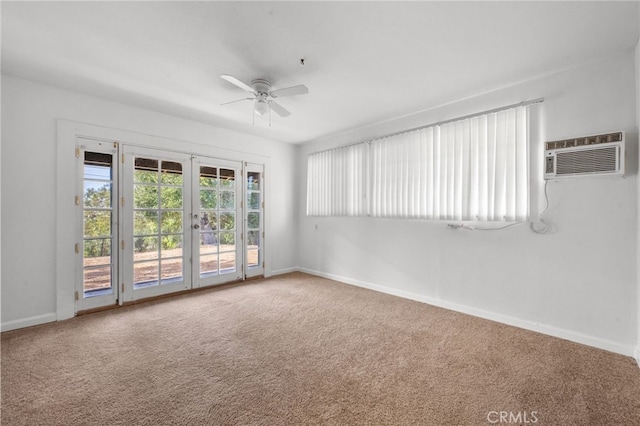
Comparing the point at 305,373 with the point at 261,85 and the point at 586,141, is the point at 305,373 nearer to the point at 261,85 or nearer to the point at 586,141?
the point at 261,85

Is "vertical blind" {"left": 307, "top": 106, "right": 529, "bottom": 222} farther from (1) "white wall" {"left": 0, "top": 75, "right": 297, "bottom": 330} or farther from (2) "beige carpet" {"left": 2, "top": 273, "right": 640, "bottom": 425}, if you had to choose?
(1) "white wall" {"left": 0, "top": 75, "right": 297, "bottom": 330}

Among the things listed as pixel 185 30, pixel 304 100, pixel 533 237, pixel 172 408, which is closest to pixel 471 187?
pixel 533 237

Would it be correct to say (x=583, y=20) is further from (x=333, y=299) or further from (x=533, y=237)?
(x=333, y=299)

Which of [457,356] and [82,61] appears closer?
[457,356]

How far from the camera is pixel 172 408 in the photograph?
1.78 metres

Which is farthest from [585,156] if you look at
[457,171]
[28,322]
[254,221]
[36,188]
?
[28,322]

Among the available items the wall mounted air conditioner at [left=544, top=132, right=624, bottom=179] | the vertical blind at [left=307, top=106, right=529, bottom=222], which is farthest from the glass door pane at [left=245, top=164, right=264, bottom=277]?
the wall mounted air conditioner at [left=544, top=132, right=624, bottom=179]

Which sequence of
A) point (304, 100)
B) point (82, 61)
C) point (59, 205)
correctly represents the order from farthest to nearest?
point (304, 100) → point (59, 205) → point (82, 61)

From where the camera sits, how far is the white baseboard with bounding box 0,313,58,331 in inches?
116

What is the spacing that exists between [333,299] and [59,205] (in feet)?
12.0

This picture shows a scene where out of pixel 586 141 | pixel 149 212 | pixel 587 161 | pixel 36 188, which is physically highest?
pixel 586 141

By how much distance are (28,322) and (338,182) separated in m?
4.47

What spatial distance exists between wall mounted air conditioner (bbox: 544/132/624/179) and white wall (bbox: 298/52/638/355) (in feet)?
0.57

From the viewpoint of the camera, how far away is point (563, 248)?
9.18 feet
